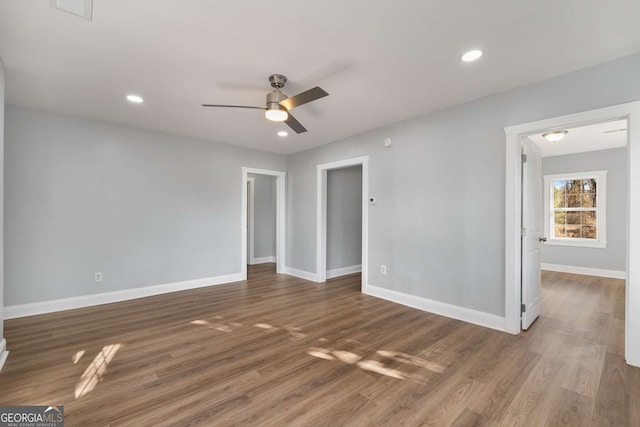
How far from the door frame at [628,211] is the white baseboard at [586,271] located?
175 inches

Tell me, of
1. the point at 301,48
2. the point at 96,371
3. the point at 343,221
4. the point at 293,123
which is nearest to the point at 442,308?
the point at 343,221

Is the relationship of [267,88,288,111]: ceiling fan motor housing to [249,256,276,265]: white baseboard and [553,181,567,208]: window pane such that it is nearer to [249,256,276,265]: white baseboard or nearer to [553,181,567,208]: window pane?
[249,256,276,265]: white baseboard

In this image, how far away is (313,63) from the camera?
2.43m

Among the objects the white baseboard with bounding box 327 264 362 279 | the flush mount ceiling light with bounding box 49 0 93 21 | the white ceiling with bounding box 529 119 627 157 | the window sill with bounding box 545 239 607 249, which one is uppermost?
the flush mount ceiling light with bounding box 49 0 93 21

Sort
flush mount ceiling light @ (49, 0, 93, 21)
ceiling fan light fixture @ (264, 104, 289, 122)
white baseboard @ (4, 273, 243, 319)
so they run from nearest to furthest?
flush mount ceiling light @ (49, 0, 93, 21) < ceiling fan light fixture @ (264, 104, 289, 122) < white baseboard @ (4, 273, 243, 319)

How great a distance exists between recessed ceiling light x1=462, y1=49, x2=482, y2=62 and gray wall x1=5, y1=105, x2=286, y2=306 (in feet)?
13.3

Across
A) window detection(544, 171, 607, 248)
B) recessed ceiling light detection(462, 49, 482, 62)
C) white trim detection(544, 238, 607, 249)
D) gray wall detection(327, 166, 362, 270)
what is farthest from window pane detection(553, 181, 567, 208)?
recessed ceiling light detection(462, 49, 482, 62)

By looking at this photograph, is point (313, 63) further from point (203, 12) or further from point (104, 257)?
point (104, 257)

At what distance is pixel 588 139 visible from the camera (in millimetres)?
4801

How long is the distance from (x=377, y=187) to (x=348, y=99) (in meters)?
1.54

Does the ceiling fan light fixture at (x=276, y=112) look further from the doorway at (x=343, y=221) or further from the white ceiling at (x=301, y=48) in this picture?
the doorway at (x=343, y=221)

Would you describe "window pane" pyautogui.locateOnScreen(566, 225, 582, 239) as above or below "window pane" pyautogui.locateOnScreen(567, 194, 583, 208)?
below

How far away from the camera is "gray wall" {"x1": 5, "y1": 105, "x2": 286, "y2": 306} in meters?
3.41

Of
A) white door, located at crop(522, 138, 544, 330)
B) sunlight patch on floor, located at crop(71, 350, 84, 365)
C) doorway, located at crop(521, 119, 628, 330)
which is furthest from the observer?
doorway, located at crop(521, 119, 628, 330)
